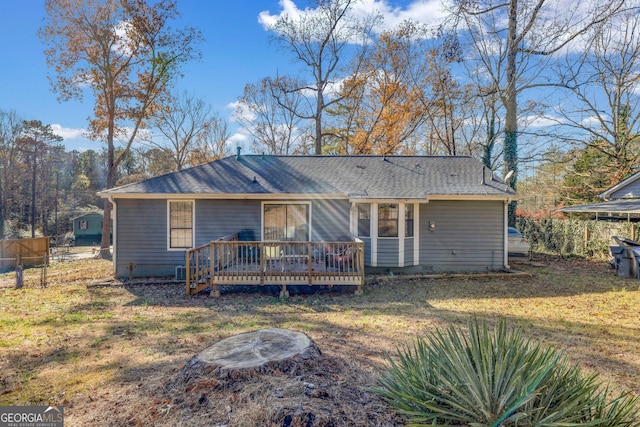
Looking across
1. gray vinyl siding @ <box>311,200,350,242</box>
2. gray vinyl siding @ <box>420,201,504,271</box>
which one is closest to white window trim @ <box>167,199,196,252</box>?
gray vinyl siding @ <box>311,200,350,242</box>

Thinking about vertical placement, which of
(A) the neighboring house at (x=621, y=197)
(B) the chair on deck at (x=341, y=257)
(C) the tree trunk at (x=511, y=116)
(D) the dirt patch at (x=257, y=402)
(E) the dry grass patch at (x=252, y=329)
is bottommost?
(E) the dry grass patch at (x=252, y=329)

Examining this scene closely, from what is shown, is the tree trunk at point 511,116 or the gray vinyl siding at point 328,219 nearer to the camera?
the gray vinyl siding at point 328,219

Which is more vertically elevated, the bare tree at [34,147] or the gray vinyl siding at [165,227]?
the bare tree at [34,147]

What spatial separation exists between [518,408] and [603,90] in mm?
22332

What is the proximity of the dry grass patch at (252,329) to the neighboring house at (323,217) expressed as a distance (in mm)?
1029

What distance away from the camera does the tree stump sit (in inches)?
109

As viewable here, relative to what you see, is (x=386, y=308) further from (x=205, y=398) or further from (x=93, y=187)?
(x=93, y=187)

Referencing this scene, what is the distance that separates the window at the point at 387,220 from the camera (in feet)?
33.1

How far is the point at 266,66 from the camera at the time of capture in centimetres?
2248

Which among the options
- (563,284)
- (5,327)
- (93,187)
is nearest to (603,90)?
(563,284)

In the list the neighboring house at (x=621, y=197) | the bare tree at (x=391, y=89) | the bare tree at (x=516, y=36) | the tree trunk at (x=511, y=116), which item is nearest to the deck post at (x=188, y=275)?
the bare tree at (x=516, y=36)

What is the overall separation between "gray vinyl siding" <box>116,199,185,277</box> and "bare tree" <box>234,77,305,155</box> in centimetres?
1641

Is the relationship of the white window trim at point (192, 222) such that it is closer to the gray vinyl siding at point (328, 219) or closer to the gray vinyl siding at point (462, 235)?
the gray vinyl siding at point (328, 219)

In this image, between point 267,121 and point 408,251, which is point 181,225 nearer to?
point 408,251
